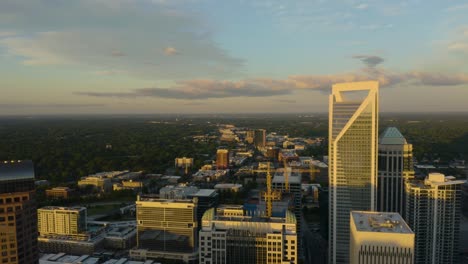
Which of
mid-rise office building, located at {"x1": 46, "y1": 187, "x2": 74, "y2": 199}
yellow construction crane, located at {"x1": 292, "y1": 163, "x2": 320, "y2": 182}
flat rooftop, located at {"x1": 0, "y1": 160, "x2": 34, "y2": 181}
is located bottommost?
mid-rise office building, located at {"x1": 46, "y1": 187, "x2": 74, "y2": 199}

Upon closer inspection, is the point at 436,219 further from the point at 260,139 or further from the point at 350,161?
the point at 260,139

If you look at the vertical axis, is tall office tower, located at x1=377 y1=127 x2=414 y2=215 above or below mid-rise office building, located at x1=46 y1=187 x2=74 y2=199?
above

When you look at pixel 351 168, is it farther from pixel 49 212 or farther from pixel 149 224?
pixel 49 212

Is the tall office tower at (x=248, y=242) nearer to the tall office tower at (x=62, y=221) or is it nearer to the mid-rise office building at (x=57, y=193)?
the tall office tower at (x=62, y=221)

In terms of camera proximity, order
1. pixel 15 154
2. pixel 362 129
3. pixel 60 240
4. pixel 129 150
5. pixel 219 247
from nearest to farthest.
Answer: pixel 219 247 → pixel 362 129 → pixel 60 240 → pixel 15 154 → pixel 129 150

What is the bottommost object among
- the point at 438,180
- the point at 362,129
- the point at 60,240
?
the point at 60,240

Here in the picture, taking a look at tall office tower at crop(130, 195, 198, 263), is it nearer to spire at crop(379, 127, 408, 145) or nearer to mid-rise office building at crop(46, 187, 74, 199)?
spire at crop(379, 127, 408, 145)

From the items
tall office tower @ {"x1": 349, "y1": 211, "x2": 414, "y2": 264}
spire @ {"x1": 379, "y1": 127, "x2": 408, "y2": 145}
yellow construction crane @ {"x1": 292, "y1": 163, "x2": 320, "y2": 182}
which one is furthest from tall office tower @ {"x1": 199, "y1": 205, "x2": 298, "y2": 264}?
yellow construction crane @ {"x1": 292, "y1": 163, "x2": 320, "y2": 182}

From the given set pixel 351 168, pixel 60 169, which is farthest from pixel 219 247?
Answer: pixel 60 169
